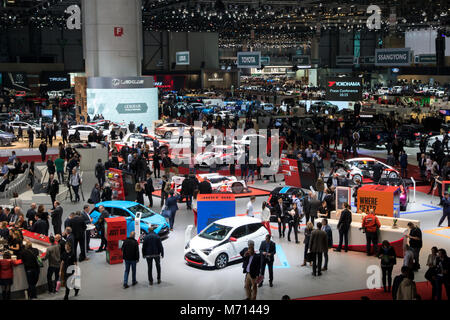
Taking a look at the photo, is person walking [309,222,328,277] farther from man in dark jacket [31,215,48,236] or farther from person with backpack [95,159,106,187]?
person with backpack [95,159,106,187]

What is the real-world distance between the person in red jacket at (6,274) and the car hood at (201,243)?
14.1 ft

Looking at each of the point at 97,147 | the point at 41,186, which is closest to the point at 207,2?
the point at 97,147

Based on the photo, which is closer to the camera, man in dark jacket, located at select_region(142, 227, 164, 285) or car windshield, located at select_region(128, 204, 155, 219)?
man in dark jacket, located at select_region(142, 227, 164, 285)

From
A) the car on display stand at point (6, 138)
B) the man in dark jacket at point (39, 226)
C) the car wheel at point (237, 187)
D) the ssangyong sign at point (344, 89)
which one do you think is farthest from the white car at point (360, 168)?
the car on display stand at point (6, 138)

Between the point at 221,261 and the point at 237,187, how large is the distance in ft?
26.5

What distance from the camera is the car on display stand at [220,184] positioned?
21.0 metres

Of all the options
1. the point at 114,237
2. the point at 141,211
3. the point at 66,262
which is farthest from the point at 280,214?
the point at 66,262

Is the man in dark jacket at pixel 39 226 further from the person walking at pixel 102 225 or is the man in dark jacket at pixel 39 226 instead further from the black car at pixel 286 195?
the black car at pixel 286 195

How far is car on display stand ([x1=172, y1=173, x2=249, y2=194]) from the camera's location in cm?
2098

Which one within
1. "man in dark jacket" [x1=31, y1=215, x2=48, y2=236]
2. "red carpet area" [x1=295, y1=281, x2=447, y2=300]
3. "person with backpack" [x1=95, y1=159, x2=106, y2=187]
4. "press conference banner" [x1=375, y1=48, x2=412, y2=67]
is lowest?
"red carpet area" [x1=295, y1=281, x2=447, y2=300]

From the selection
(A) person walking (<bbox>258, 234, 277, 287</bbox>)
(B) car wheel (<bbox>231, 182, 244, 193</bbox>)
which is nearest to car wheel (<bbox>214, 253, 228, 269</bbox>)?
(A) person walking (<bbox>258, 234, 277, 287</bbox>)

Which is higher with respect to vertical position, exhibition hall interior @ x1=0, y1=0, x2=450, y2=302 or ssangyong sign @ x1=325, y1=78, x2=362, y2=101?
ssangyong sign @ x1=325, y1=78, x2=362, y2=101

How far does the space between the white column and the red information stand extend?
84.3 ft

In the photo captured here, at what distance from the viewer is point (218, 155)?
1030 inches
